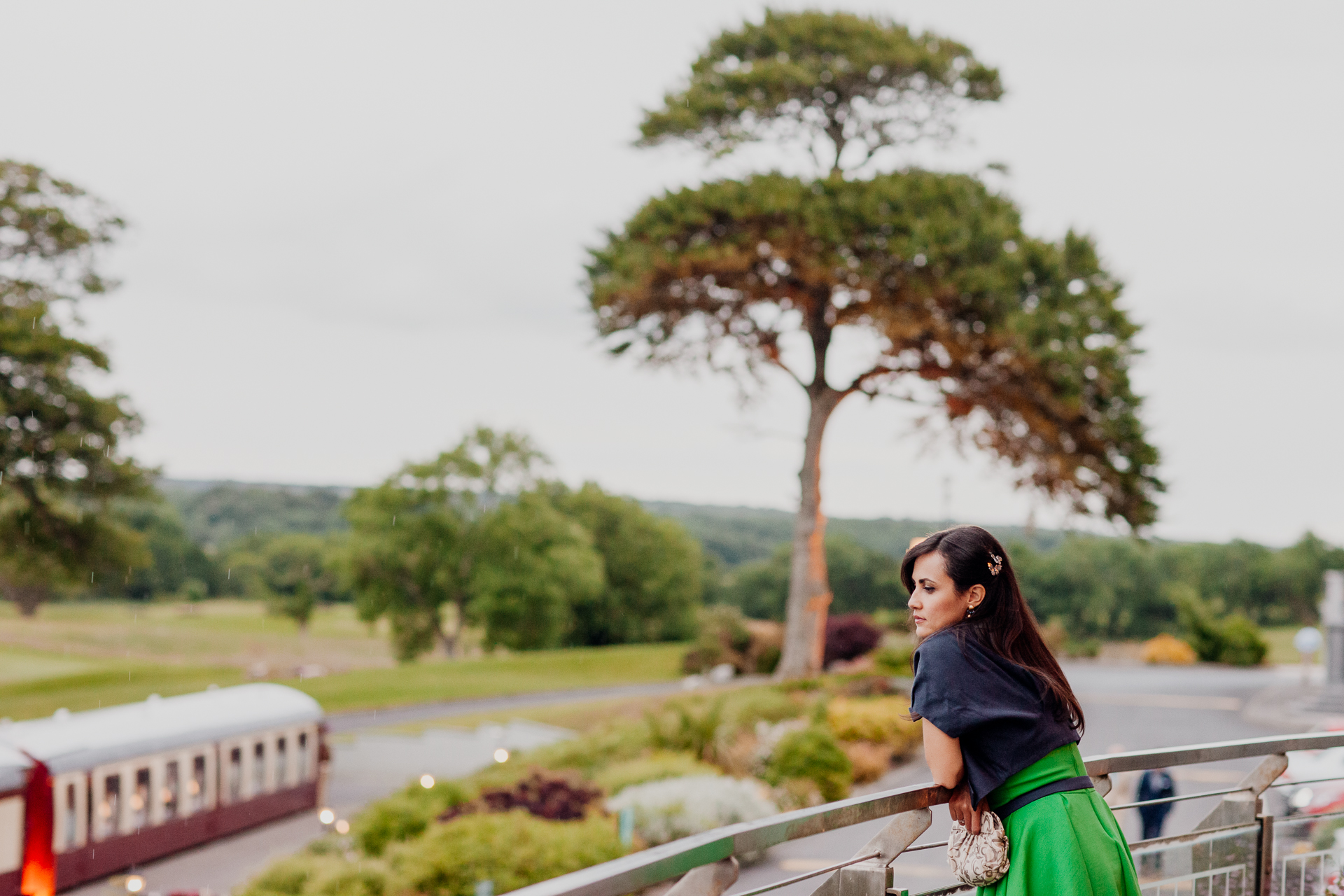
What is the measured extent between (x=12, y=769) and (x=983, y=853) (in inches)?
523

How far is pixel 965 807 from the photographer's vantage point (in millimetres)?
2301

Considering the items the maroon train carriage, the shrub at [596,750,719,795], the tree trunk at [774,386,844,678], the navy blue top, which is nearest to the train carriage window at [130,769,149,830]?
the maroon train carriage

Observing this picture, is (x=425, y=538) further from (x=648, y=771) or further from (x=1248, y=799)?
(x=1248, y=799)

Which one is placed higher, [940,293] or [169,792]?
[940,293]

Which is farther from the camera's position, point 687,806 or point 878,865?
point 687,806

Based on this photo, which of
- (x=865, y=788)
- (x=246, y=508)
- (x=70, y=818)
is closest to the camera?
(x=70, y=818)

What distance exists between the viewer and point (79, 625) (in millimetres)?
45219

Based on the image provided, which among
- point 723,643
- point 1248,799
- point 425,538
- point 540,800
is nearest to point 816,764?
point 540,800

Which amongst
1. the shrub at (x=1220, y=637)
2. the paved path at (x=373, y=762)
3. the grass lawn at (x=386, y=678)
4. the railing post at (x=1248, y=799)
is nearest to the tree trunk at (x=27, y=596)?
the grass lawn at (x=386, y=678)

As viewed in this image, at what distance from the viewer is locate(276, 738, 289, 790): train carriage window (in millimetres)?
17156

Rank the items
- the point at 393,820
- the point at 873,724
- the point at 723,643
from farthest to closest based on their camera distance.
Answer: the point at 723,643 → the point at 873,724 → the point at 393,820

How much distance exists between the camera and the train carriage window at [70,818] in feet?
42.8

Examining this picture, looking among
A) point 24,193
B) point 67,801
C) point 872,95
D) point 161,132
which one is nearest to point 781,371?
point 872,95

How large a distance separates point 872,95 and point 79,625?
37.8 metres
